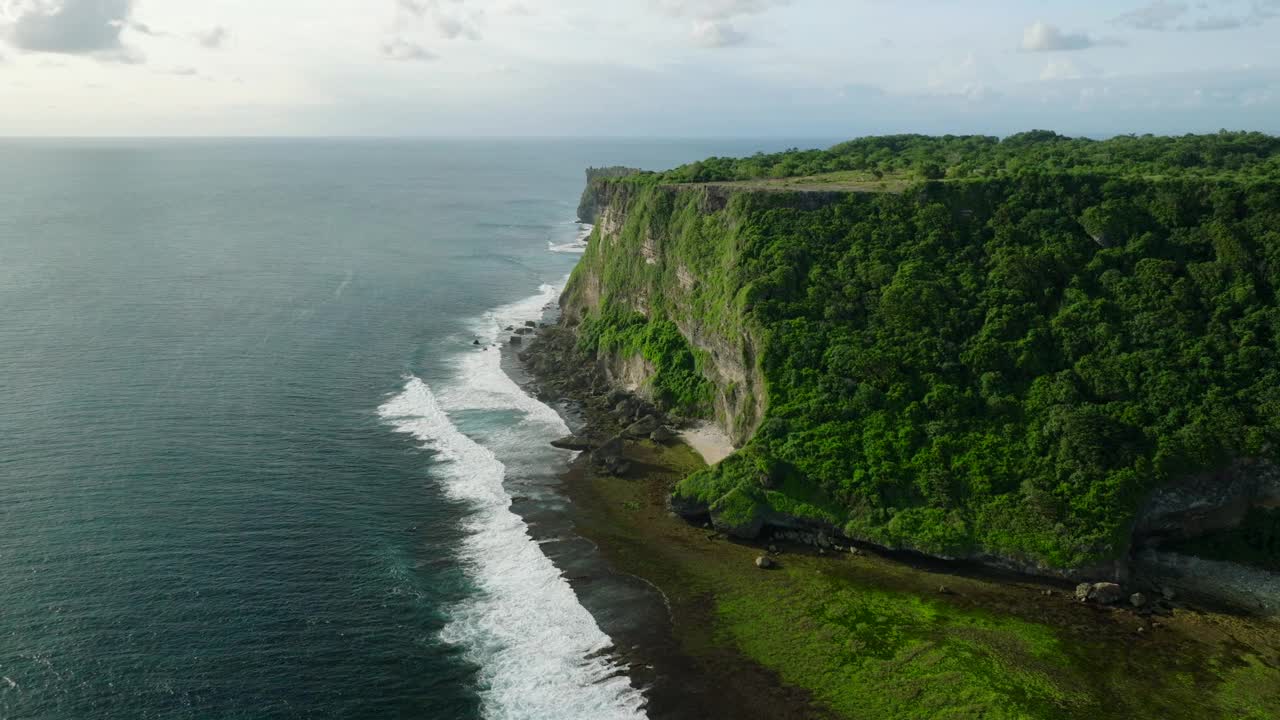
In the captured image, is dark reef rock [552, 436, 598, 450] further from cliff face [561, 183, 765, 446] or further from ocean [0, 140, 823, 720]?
cliff face [561, 183, 765, 446]

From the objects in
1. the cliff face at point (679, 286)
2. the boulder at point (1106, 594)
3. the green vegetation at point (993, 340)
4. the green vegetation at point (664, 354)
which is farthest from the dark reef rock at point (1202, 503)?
the green vegetation at point (664, 354)

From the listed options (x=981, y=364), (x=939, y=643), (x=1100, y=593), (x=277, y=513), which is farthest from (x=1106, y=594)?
(x=277, y=513)

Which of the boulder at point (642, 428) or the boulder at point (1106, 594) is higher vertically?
the boulder at point (642, 428)

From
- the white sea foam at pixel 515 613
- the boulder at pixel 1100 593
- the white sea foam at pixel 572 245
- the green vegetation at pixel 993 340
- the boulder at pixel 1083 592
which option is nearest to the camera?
the white sea foam at pixel 515 613

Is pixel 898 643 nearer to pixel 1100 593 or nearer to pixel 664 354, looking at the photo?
pixel 1100 593

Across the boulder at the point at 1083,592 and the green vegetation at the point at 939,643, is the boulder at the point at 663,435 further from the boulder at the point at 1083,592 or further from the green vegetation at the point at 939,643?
the boulder at the point at 1083,592

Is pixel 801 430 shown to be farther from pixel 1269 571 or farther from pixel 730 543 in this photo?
pixel 1269 571
